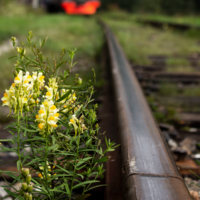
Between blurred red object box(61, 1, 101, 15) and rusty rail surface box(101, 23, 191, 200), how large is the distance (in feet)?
52.0

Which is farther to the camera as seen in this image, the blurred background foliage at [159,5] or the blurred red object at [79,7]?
the blurred background foliage at [159,5]

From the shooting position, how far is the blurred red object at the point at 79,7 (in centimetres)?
1654

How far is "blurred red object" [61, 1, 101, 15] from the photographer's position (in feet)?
54.3

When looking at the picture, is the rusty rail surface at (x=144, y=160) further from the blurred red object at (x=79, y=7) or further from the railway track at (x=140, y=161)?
the blurred red object at (x=79, y=7)

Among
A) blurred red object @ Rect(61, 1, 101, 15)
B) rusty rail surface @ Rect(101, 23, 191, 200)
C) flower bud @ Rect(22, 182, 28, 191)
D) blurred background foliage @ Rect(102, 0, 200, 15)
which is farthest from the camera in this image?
blurred background foliage @ Rect(102, 0, 200, 15)

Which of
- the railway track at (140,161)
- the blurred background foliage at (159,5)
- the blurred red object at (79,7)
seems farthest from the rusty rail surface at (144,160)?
the blurred background foliage at (159,5)

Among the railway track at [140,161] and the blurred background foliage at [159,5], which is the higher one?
the blurred background foliage at [159,5]

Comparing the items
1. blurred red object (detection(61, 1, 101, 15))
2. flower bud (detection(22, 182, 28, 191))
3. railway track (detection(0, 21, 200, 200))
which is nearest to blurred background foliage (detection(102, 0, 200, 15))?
blurred red object (detection(61, 1, 101, 15))

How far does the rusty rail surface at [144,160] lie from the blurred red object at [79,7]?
1586 cm

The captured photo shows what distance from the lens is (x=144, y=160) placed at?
998 mm

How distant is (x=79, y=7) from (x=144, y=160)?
54.3ft

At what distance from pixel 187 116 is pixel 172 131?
479mm

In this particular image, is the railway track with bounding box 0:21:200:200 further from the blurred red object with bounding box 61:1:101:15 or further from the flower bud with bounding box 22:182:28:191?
the blurred red object with bounding box 61:1:101:15

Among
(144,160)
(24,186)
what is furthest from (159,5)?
(24,186)
